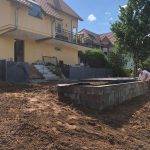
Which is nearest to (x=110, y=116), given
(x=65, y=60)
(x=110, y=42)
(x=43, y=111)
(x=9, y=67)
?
(x=43, y=111)

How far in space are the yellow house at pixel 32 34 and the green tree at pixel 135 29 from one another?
4323 mm

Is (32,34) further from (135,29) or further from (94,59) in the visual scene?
(135,29)

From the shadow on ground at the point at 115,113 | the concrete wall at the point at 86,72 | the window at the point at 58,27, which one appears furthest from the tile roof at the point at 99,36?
the shadow on ground at the point at 115,113

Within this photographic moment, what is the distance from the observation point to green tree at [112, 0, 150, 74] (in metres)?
38.0

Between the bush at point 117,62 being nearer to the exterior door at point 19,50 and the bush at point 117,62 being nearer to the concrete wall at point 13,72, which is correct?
the exterior door at point 19,50

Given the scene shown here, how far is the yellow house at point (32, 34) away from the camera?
27266mm

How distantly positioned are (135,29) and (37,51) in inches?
436

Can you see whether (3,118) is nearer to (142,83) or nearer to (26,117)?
(26,117)

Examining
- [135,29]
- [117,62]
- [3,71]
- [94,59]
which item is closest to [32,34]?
[3,71]

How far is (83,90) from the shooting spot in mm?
12375

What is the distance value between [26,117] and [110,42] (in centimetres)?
5831

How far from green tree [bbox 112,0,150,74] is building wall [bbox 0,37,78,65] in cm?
481

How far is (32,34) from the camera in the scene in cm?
2962

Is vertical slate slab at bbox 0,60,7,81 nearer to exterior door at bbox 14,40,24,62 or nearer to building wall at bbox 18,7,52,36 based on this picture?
building wall at bbox 18,7,52,36
